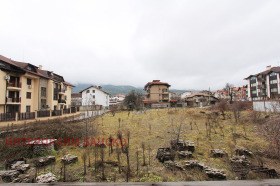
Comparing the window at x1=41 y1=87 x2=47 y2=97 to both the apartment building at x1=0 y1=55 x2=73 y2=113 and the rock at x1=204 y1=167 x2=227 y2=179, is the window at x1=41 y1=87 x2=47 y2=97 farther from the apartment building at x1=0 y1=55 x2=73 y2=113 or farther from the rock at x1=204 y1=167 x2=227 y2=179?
the rock at x1=204 y1=167 x2=227 y2=179

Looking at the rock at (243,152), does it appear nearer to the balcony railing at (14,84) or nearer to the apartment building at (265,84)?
the balcony railing at (14,84)

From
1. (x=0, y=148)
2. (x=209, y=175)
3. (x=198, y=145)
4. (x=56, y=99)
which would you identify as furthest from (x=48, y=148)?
(x=56, y=99)

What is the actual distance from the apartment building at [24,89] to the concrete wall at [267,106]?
32853mm

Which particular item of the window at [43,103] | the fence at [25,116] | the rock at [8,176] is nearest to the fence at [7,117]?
the fence at [25,116]

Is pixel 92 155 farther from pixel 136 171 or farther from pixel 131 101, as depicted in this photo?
pixel 131 101

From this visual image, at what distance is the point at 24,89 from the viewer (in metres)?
20.4

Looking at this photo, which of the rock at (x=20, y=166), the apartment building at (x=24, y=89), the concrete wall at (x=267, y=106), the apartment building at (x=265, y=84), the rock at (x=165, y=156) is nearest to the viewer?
the rock at (x=20, y=166)

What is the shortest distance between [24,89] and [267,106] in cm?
3469

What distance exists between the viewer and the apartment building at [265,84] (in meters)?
38.3

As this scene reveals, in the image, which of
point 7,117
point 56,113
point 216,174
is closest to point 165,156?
point 216,174

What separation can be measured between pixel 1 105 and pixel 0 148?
534 inches

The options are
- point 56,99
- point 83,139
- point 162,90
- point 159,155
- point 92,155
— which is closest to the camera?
point 159,155

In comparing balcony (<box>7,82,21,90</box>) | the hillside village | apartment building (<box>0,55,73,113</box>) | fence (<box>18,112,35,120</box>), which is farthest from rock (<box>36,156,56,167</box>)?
balcony (<box>7,82,21,90</box>)

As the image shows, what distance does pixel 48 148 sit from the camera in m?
7.90
